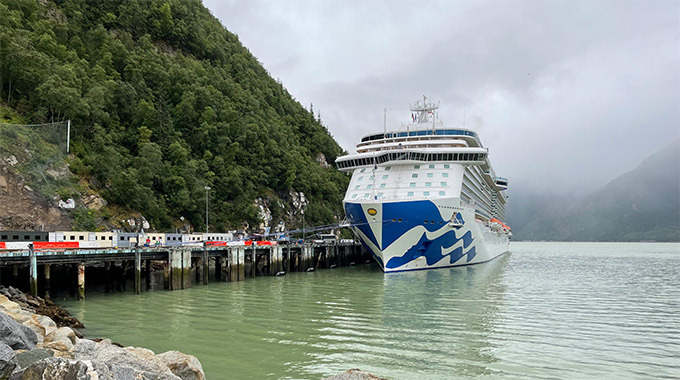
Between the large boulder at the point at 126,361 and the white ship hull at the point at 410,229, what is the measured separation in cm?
2242

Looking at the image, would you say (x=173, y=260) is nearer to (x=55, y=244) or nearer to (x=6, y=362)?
(x=55, y=244)

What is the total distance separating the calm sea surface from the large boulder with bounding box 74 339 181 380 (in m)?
1.97

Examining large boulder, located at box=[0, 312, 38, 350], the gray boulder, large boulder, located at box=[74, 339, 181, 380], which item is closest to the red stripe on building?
large boulder, located at box=[0, 312, 38, 350]

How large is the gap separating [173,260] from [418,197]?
54.0 ft

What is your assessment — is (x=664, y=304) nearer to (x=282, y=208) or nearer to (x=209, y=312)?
(x=209, y=312)

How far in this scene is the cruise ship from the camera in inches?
1166

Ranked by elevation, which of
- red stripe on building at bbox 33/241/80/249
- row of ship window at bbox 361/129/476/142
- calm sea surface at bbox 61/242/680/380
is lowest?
calm sea surface at bbox 61/242/680/380

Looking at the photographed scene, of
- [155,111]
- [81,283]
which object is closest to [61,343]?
[81,283]

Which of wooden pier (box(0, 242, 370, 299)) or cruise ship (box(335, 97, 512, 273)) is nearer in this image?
wooden pier (box(0, 242, 370, 299))

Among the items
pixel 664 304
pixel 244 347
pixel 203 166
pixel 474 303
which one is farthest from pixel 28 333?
pixel 203 166

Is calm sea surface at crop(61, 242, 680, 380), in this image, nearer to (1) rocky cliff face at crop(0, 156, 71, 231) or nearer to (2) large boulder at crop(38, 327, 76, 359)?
(2) large boulder at crop(38, 327, 76, 359)

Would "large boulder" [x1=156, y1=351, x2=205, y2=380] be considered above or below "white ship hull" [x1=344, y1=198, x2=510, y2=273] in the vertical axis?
below

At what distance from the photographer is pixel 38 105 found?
4109 cm

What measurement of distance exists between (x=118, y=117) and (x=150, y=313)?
40.1 metres
